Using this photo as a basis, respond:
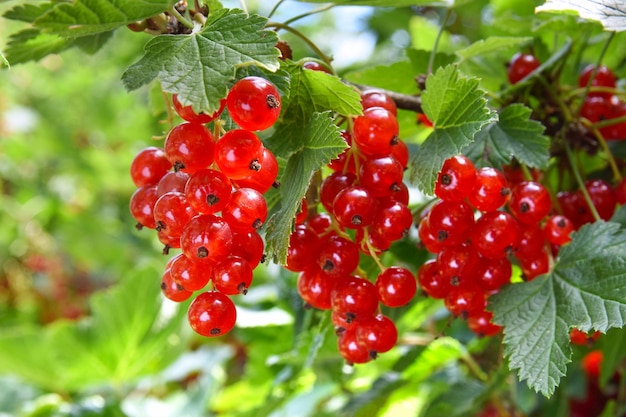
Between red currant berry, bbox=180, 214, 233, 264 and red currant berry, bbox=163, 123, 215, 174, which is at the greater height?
red currant berry, bbox=163, 123, 215, 174

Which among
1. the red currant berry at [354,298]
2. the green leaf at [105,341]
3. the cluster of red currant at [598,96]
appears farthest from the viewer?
the green leaf at [105,341]

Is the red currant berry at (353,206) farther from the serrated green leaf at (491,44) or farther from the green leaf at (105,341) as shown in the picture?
the green leaf at (105,341)

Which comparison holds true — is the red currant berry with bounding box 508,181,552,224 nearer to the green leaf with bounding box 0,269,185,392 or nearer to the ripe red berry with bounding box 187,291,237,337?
the ripe red berry with bounding box 187,291,237,337

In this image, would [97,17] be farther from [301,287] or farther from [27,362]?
[27,362]

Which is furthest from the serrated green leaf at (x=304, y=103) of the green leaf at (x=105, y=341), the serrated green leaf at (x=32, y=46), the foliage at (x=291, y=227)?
the green leaf at (x=105, y=341)

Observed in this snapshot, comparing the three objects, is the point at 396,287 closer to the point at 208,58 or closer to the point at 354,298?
the point at 354,298

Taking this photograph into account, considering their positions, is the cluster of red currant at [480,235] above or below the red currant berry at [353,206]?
below

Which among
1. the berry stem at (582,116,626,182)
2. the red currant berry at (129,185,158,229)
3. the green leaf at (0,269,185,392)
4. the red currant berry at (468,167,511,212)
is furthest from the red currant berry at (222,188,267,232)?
the green leaf at (0,269,185,392)
